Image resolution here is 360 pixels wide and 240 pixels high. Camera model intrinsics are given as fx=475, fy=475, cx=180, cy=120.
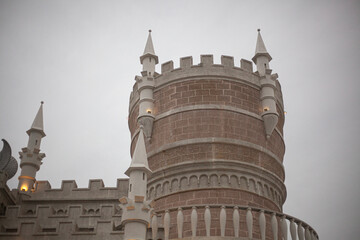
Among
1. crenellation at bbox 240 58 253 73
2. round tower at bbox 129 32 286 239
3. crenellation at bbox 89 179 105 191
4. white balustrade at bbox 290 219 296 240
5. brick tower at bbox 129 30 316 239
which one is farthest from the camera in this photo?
crenellation at bbox 240 58 253 73

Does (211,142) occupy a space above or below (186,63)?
below

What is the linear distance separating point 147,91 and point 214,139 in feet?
16.0

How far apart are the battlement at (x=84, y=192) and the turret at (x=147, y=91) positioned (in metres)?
3.33

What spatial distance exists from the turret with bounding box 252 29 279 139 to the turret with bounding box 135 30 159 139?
5790mm

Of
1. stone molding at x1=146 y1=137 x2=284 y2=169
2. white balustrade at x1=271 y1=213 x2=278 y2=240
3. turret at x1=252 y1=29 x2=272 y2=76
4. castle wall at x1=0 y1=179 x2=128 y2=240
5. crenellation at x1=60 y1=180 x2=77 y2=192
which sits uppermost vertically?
turret at x1=252 y1=29 x2=272 y2=76

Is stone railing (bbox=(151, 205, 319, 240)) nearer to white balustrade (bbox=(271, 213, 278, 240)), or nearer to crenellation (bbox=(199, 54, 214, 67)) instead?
white balustrade (bbox=(271, 213, 278, 240))

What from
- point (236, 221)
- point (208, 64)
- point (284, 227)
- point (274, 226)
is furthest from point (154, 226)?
point (208, 64)

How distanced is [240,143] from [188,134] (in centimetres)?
260

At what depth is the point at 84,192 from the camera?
25.5m

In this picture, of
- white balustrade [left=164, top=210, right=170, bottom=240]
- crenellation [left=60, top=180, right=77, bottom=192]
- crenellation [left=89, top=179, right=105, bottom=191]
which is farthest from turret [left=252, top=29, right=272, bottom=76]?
crenellation [left=60, top=180, right=77, bottom=192]

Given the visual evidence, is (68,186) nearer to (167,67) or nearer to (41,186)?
(41,186)

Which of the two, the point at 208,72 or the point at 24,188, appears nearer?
the point at 208,72

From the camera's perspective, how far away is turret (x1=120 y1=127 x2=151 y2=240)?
17.5 metres

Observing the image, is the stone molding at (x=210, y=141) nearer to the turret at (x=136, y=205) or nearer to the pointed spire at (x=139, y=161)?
the pointed spire at (x=139, y=161)
